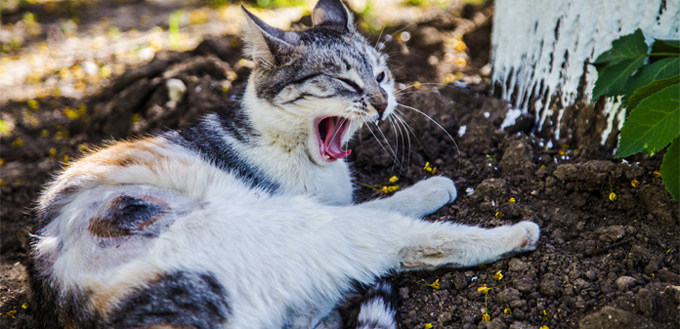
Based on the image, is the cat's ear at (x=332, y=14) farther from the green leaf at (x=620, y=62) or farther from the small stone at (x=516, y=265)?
the small stone at (x=516, y=265)

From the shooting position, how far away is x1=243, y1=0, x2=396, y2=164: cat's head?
10.1 feet

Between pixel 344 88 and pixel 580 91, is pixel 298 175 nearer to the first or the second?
pixel 344 88

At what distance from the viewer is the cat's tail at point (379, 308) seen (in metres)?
2.50

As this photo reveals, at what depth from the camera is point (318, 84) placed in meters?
3.12

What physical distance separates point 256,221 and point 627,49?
7.38 feet

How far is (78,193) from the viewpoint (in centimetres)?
283

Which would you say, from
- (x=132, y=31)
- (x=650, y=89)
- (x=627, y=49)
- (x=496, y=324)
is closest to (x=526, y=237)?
(x=496, y=324)

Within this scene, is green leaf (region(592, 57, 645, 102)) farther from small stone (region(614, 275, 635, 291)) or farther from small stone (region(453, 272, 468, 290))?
small stone (region(453, 272, 468, 290))

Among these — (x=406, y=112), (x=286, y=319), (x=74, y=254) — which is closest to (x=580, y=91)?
(x=406, y=112)

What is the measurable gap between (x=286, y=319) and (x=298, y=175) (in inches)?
38.6

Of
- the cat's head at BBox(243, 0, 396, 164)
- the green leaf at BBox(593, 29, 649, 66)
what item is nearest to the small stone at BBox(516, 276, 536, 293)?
the cat's head at BBox(243, 0, 396, 164)

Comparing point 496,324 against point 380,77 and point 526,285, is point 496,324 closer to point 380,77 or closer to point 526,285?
point 526,285

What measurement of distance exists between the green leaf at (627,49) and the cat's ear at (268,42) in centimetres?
184

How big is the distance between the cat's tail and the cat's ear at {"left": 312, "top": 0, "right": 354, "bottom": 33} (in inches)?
77.0
